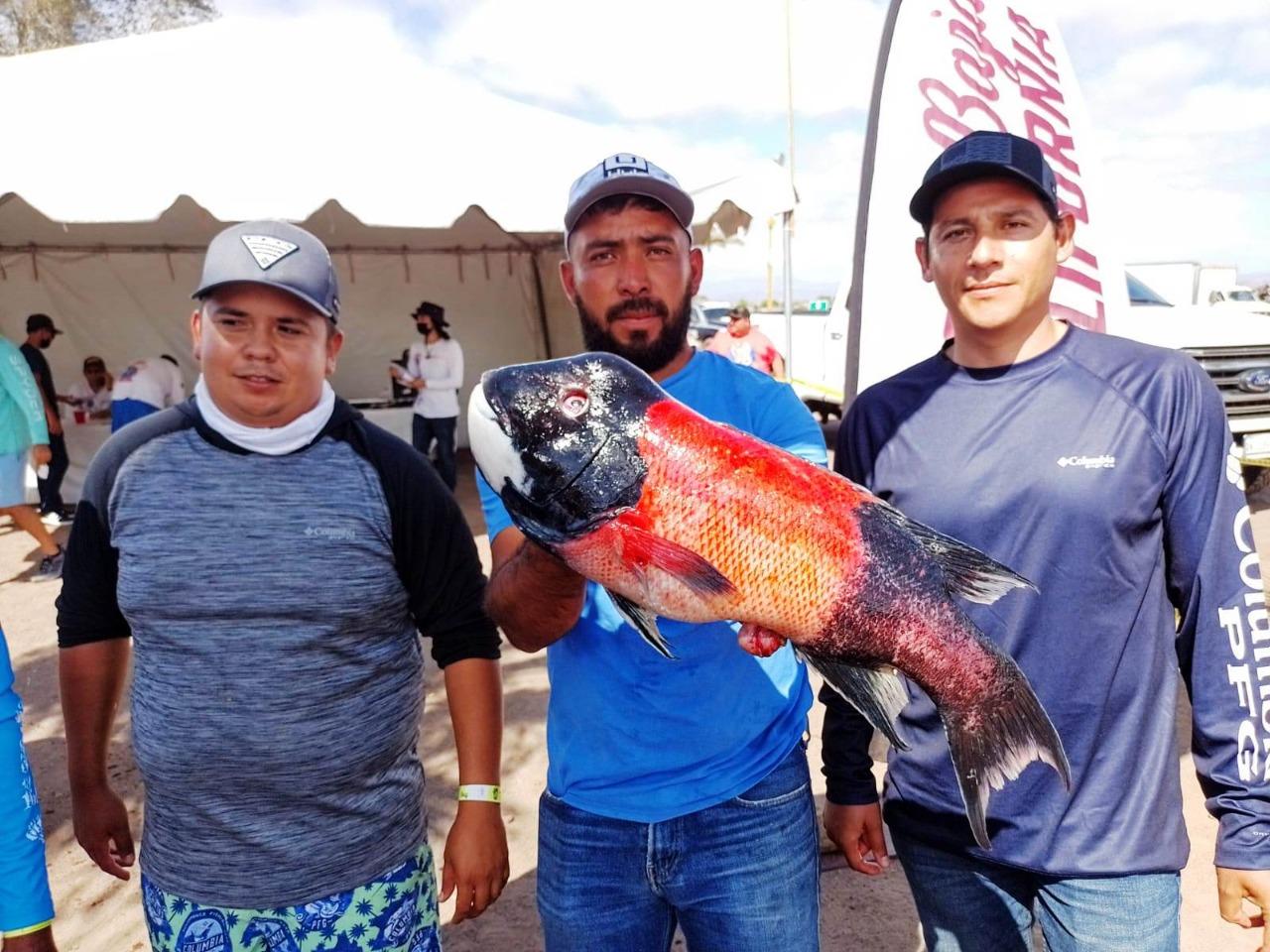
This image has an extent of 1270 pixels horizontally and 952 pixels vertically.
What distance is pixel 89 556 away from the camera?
76.7 inches

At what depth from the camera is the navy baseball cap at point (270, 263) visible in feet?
6.03

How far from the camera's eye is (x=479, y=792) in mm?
1961

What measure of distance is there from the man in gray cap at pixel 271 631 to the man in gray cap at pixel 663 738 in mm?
277

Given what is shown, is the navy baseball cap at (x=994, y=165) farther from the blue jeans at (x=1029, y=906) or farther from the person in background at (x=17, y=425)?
the person in background at (x=17, y=425)

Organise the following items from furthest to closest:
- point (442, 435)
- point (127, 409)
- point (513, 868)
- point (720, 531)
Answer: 1. point (442, 435)
2. point (127, 409)
3. point (513, 868)
4. point (720, 531)

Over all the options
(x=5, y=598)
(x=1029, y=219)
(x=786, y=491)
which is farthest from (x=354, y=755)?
(x=5, y=598)

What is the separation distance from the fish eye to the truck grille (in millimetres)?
8636

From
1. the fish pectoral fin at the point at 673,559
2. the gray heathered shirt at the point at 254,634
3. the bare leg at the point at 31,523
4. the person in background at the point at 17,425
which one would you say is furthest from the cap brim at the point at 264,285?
the bare leg at the point at 31,523

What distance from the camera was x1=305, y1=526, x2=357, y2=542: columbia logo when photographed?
185 cm

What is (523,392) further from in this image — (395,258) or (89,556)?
(395,258)

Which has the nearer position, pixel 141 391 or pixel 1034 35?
pixel 1034 35

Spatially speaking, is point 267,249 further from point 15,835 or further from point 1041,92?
point 1041,92

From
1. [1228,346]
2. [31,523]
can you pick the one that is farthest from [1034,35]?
[31,523]

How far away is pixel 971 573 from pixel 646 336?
0.88 m
